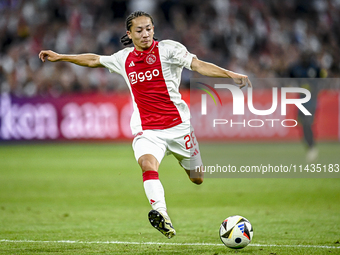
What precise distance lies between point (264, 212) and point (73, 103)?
13551 millimetres

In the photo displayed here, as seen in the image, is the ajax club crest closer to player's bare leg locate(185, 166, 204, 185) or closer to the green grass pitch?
player's bare leg locate(185, 166, 204, 185)

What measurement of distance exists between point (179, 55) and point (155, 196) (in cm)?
164

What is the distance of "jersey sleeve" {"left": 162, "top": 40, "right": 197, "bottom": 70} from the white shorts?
73 centimetres

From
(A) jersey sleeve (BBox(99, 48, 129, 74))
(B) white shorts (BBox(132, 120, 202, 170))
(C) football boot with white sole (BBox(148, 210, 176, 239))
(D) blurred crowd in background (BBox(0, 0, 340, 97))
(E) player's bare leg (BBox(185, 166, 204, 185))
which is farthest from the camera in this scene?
(D) blurred crowd in background (BBox(0, 0, 340, 97))

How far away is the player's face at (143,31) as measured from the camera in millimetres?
6007

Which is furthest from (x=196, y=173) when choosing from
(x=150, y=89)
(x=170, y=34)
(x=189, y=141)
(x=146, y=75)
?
(x=170, y=34)

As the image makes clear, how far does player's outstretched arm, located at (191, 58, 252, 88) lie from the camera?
A: 5613 mm

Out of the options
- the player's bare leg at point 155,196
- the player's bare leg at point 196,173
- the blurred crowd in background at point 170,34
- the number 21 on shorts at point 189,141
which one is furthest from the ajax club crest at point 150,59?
the blurred crowd in background at point 170,34

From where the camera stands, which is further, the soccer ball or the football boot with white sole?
the soccer ball

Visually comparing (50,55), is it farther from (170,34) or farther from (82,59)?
(170,34)

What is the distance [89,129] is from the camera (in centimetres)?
1984

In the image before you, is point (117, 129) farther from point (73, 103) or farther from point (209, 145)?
point (209, 145)

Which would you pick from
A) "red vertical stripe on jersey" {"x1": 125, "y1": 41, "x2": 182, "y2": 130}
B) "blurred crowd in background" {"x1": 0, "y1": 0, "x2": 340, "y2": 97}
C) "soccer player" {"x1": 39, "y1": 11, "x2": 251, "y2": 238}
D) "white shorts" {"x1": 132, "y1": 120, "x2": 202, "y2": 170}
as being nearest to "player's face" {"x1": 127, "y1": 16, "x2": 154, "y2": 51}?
"soccer player" {"x1": 39, "y1": 11, "x2": 251, "y2": 238}

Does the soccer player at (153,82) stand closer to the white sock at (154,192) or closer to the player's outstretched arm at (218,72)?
the player's outstretched arm at (218,72)
